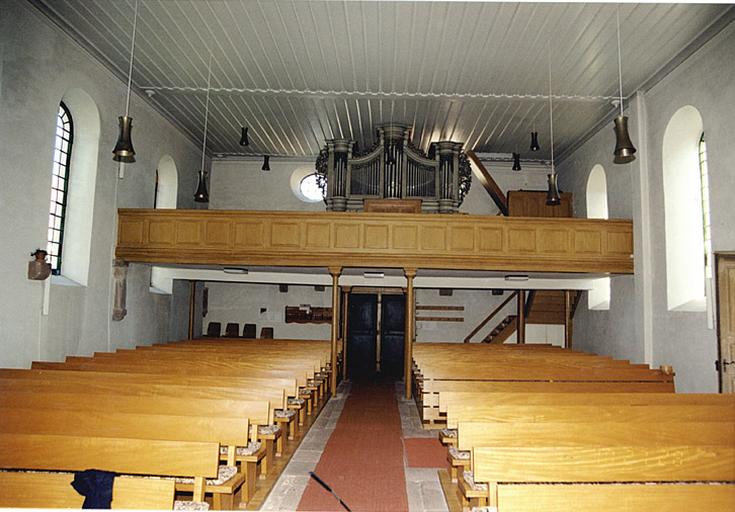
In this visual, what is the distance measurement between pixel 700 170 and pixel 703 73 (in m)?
1.60

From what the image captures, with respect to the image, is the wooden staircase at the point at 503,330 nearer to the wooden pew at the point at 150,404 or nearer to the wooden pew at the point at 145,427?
the wooden pew at the point at 150,404

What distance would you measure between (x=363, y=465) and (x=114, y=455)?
325 cm

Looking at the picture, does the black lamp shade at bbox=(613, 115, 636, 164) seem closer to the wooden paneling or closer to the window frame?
the wooden paneling

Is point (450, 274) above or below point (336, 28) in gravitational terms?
below

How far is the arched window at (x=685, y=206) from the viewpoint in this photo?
885cm

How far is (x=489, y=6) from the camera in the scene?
294 inches

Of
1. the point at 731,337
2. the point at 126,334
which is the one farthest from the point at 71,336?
the point at 731,337

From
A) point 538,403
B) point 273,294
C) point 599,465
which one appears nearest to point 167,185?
point 273,294

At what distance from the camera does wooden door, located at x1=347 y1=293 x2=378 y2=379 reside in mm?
16109

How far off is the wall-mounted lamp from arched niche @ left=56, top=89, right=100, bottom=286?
5.31 ft

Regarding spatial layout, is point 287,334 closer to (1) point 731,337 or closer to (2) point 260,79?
(2) point 260,79

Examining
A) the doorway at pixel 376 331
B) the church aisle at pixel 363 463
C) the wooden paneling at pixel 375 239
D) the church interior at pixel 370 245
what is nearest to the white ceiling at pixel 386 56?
the church interior at pixel 370 245

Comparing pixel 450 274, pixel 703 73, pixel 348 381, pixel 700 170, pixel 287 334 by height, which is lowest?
pixel 348 381

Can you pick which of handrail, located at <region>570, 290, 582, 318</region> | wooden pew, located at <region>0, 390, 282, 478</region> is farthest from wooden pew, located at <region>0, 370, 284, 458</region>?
handrail, located at <region>570, 290, 582, 318</region>
